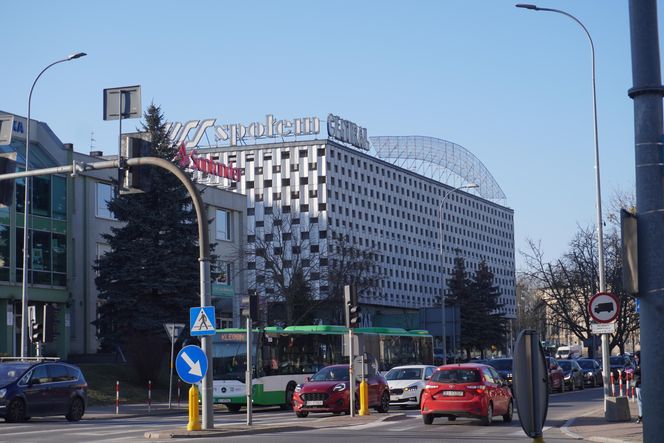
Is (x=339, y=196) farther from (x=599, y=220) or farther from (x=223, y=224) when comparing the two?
(x=599, y=220)

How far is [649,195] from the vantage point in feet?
21.7

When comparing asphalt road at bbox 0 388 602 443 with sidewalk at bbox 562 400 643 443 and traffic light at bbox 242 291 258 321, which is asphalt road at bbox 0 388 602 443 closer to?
sidewalk at bbox 562 400 643 443

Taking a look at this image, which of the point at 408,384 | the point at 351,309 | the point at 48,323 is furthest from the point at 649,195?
the point at 408,384

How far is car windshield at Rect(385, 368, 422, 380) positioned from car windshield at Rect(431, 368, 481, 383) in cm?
1045

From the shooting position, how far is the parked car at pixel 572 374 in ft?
168

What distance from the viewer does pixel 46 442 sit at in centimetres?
2027

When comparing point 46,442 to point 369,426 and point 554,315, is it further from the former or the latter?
point 554,315

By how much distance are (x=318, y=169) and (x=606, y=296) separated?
9714cm

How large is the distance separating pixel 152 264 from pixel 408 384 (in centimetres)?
1764

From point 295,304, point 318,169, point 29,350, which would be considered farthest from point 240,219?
point 318,169

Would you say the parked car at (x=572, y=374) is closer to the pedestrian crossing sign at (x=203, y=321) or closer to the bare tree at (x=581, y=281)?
the bare tree at (x=581, y=281)

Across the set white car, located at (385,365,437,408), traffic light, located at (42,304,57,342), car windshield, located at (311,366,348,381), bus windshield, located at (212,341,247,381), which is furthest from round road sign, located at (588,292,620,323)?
traffic light, located at (42,304,57,342)

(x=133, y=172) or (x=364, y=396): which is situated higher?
(x=133, y=172)

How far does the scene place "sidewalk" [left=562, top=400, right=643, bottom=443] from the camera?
66.8 ft
